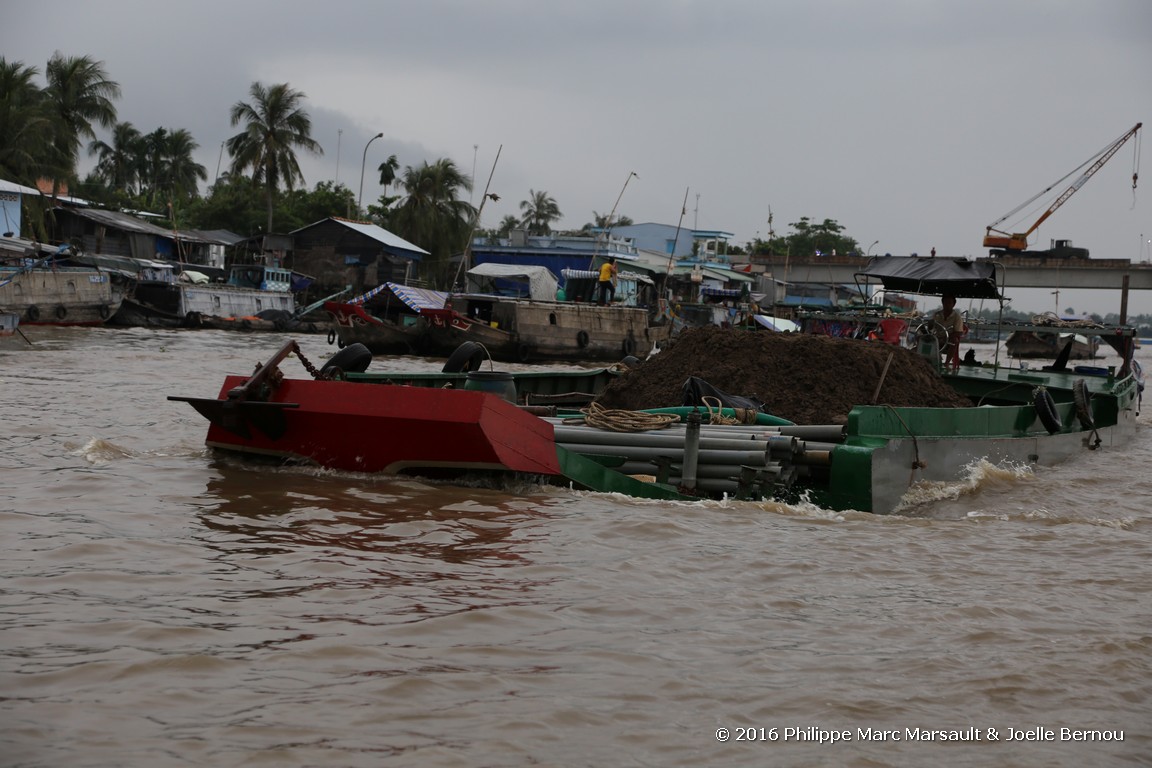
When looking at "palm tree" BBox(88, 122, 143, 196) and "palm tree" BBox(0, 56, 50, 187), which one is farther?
"palm tree" BBox(88, 122, 143, 196)

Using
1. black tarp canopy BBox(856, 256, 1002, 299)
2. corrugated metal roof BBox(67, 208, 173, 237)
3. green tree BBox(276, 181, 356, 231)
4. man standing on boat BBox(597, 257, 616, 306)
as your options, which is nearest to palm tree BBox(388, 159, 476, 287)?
green tree BBox(276, 181, 356, 231)

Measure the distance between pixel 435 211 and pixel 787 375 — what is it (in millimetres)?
49332

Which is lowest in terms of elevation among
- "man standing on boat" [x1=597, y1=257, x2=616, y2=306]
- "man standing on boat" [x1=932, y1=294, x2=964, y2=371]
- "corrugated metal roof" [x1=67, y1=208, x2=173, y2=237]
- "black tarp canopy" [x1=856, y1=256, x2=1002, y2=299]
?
"man standing on boat" [x1=932, y1=294, x2=964, y2=371]

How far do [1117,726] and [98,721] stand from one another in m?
3.66

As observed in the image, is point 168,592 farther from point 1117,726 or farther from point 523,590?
point 1117,726

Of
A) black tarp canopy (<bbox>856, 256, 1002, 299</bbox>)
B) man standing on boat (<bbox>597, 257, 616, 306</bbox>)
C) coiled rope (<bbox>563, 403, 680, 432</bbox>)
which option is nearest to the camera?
coiled rope (<bbox>563, 403, 680, 432</bbox>)

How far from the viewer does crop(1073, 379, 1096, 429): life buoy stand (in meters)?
12.3

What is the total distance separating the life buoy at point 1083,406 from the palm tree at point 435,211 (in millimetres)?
46965

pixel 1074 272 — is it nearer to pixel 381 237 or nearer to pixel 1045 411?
pixel 381 237

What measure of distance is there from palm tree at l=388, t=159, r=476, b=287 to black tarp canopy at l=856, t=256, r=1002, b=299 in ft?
146

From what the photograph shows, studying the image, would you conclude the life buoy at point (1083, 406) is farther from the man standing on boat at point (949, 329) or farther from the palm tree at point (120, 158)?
the palm tree at point (120, 158)

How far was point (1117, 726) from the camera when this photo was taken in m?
4.11

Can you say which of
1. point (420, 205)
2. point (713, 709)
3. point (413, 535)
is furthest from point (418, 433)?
point (420, 205)

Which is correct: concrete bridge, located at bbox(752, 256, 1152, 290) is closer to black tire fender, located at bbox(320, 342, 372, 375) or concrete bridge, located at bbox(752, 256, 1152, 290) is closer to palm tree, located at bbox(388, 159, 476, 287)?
palm tree, located at bbox(388, 159, 476, 287)
